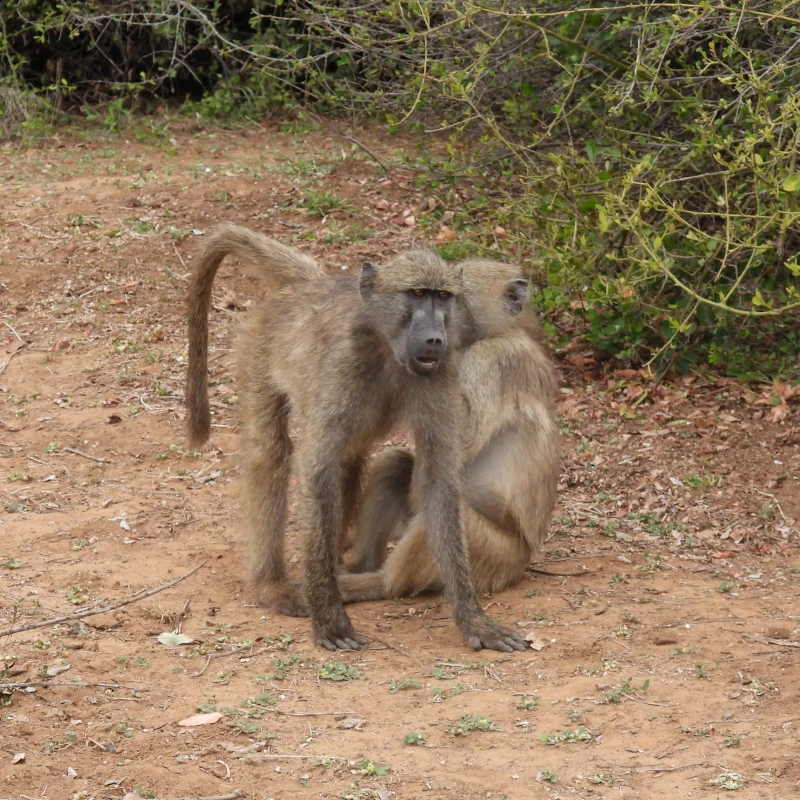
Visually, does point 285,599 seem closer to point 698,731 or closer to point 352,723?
point 352,723

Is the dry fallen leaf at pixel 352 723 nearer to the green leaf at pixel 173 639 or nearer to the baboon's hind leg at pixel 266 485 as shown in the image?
the green leaf at pixel 173 639

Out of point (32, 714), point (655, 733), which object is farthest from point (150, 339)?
point (655, 733)

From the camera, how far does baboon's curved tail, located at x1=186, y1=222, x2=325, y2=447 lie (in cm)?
525

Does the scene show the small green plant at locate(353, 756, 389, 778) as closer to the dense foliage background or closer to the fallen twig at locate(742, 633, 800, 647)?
the fallen twig at locate(742, 633, 800, 647)

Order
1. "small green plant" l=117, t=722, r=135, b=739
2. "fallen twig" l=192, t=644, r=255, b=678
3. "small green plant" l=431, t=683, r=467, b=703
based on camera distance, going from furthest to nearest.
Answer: "fallen twig" l=192, t=644, r=255, b=678 < "small green plant" l=431, t=683, r=467, b=703 < "small green plant" l=117, t=722, r=135, b=739

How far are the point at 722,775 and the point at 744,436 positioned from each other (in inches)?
119

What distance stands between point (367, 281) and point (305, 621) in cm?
134

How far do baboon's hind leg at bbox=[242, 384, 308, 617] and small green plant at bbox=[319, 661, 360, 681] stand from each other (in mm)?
710

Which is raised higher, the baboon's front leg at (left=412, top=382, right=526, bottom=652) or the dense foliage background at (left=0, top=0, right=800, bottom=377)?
the dense foliage background at (left=0, top=0, right=800, bottom=377)

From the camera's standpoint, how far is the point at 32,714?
12.3 feet

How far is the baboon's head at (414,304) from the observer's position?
434cm

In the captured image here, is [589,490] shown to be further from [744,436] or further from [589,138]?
[589,138]

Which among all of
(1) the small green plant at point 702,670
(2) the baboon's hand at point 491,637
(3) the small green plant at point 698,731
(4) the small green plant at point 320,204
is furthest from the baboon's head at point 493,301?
(4) the small green plant at point 320,204

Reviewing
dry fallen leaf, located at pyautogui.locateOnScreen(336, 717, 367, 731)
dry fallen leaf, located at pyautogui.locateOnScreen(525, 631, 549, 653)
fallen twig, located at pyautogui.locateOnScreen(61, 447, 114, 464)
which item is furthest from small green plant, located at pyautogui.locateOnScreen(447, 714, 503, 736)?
fallen twig, located at pyautogui.locateOnScreen(61, 447, 114, 464)
